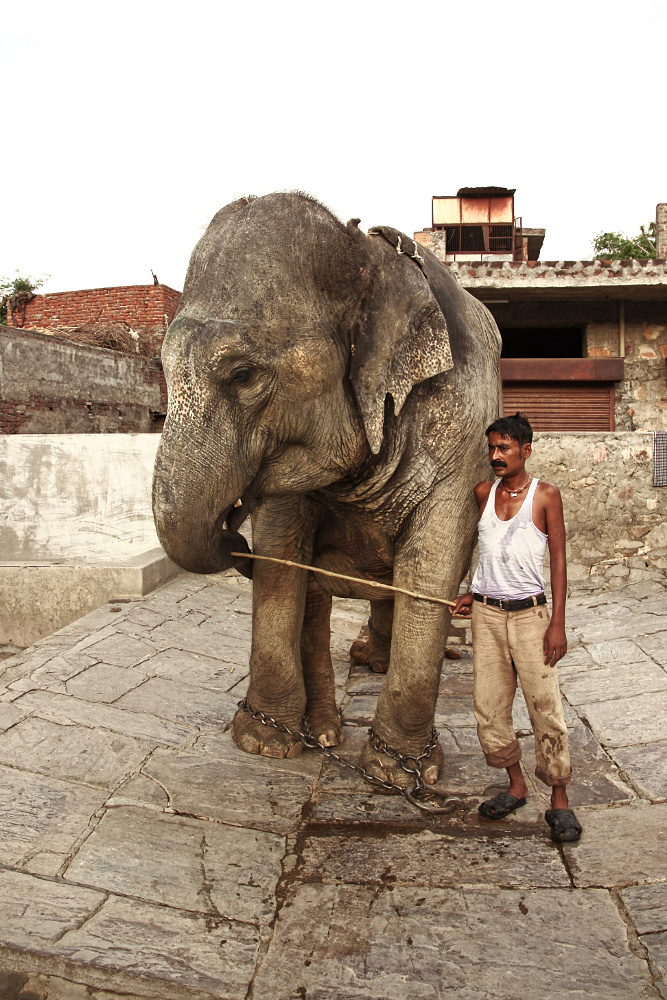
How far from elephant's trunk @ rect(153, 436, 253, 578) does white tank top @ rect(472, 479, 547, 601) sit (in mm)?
1012

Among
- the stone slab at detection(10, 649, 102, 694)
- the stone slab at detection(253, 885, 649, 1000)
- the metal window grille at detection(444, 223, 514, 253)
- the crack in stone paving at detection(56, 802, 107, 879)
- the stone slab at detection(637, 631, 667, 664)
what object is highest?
the metal window grille at detection(444, 223, 514, 253)

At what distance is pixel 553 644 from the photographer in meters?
2.82

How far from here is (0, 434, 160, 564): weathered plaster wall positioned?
8.12 meters

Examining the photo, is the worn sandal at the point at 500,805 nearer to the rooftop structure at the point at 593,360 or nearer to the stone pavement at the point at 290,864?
the stone pavement at the point at 290,864

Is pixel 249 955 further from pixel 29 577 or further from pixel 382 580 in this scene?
pixel 29 577

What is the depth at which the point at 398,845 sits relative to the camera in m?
2.89

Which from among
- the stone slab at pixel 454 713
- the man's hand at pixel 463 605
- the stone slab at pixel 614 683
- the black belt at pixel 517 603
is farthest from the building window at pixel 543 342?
the black belt at pixel 517 603

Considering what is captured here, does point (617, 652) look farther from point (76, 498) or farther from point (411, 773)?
point (76, 498)

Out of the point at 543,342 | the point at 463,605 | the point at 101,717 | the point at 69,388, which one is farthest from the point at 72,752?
the point at 543,342

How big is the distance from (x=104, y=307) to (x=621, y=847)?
53.9ft

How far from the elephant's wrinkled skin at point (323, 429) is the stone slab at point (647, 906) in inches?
40.1

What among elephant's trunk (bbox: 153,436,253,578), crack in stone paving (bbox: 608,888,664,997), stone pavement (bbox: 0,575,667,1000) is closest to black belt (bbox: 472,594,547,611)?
stone pavement (bbox: 0,575,667,1000)

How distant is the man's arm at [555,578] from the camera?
2822 millimetres

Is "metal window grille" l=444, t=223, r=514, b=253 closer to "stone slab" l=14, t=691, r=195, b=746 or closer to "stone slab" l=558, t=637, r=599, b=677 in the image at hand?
"stone slab" l=558, t=637, r=599, b=677
